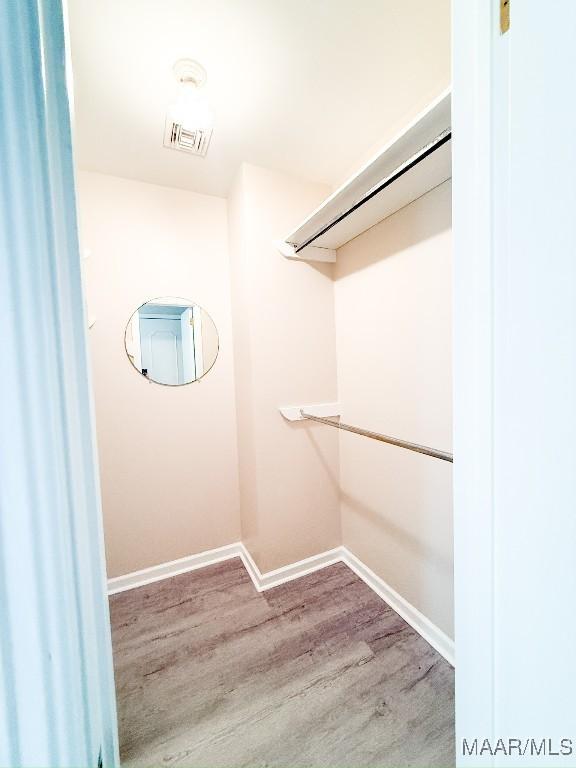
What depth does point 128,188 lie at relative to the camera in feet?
5.76

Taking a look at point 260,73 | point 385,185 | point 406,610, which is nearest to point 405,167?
point 385,185

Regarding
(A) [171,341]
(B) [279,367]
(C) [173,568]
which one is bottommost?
(C) [173,568]

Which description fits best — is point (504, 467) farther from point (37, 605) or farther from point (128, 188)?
point (128, 188)

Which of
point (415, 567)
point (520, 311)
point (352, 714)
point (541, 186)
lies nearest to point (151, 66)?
point (541, 186)

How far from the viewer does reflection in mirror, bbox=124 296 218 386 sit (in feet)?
6.00

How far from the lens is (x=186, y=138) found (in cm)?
145

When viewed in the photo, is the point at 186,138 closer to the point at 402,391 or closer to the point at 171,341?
the point at 171,341

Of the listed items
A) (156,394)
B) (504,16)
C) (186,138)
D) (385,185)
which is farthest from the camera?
(156,394)

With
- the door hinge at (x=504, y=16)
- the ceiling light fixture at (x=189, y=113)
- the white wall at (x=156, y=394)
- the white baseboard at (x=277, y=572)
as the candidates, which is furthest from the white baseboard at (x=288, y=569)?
the ceiling light fixture at (x=189, y=113)

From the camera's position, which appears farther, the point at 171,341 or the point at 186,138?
the point at 171,341

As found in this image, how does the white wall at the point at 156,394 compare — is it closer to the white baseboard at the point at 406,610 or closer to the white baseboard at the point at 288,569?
the white baseboard at the point at 288,569

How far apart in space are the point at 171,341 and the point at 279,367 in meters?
0.78

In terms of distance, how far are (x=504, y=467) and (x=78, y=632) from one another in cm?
93

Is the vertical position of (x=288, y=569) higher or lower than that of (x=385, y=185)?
lower
